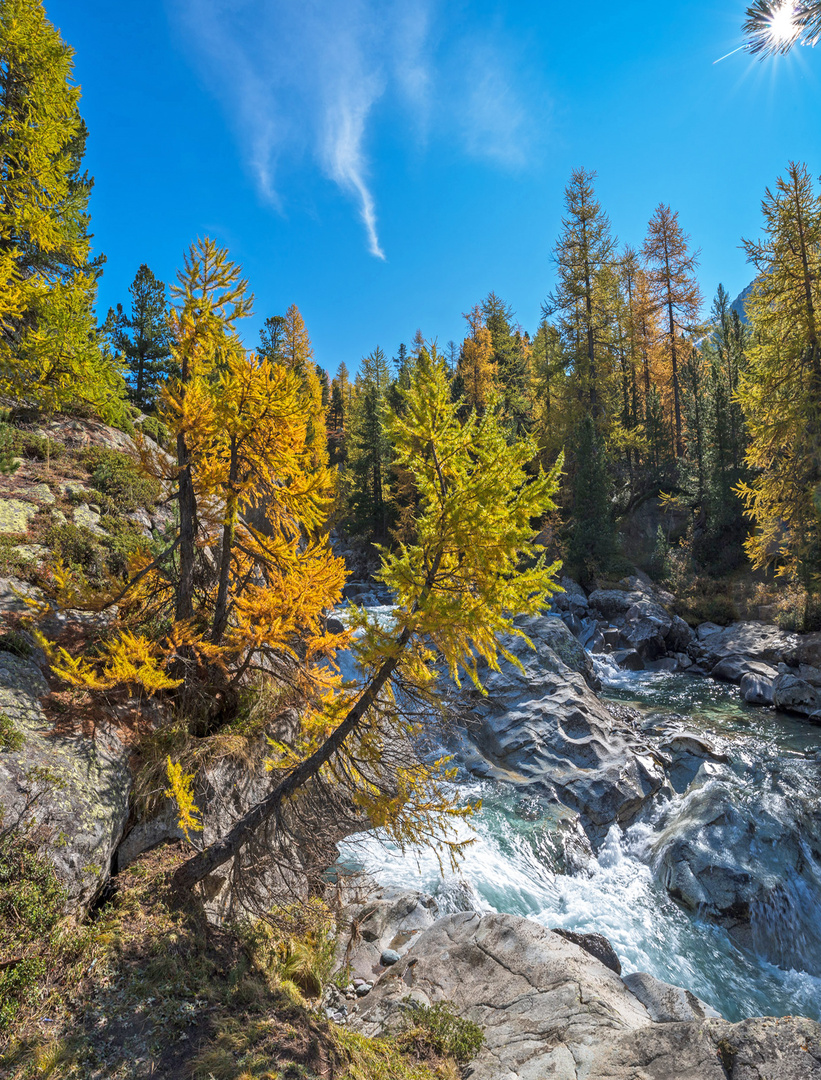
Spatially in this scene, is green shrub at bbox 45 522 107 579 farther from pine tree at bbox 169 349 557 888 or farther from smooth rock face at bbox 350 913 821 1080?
smooth rock face at bbox 350 913 821 1080

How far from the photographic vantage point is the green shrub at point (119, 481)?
37.4 ft

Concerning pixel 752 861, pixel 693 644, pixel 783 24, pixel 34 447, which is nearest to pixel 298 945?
pixel 752 861

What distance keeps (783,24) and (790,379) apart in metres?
13.8

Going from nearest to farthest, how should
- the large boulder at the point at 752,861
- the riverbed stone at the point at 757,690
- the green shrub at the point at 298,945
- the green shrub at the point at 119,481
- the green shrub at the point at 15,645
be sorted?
1. the green shrub at the point at 298,945
2. the green shrub at the point at 15,645
3. the large boulder at the point at 752,861
4. the green shrub at the point at 119,481
5. the riverbed stone at the point at 757,690

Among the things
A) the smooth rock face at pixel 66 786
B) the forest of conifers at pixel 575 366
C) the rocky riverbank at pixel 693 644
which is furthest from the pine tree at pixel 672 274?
the smooth rock face at pixel 66 786

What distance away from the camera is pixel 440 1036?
5035mm

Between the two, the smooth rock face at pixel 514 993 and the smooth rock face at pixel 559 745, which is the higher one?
the smooth rock face at pixel 559 745

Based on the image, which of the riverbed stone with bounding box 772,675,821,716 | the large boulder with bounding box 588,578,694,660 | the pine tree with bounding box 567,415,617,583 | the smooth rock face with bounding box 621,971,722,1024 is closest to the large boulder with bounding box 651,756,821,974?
the smooth rock face with bounding box 621,971,722,1024

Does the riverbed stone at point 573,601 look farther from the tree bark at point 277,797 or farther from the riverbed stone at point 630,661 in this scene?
the tree bark at point 277,797

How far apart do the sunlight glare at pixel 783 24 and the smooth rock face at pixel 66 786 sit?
13.3 metres

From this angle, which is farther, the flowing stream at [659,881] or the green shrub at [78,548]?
the green shrub at [78,548]

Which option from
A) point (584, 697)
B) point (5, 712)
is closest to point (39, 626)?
point (5, 712)

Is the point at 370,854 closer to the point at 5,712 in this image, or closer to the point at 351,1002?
the point at 351,1002

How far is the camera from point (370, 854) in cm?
948
